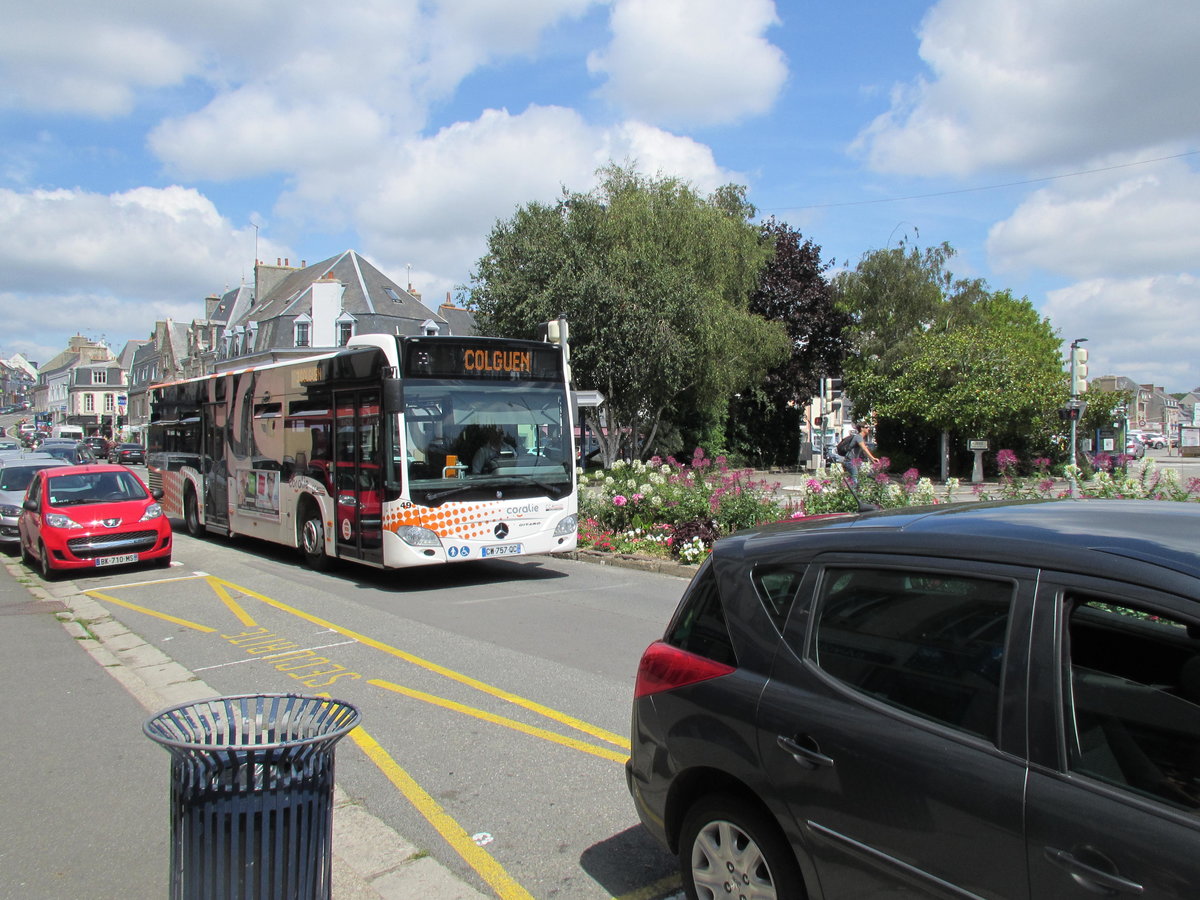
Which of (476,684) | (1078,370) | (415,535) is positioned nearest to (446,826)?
(476,684)

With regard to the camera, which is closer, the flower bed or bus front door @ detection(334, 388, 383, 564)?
the flower bed

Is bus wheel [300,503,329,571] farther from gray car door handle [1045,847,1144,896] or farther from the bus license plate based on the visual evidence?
gray car door handle [1045,847,1144,896]

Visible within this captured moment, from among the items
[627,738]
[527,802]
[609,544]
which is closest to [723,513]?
[609,544]

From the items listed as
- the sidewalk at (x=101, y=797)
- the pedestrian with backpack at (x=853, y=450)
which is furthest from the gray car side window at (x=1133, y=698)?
the pedestrian with backpack at (x=853, y=450)

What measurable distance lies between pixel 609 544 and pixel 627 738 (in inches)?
334

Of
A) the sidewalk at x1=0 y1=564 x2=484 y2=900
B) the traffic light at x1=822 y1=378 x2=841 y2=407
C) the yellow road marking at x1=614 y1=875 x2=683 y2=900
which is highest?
the traffic light at x1=822 y1=378 x2=841 y2=407

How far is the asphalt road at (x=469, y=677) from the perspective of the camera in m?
4.24

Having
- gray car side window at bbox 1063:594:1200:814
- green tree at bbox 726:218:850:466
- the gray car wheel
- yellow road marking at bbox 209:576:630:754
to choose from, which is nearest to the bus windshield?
yellow road marking at bbox 209:576:630:754

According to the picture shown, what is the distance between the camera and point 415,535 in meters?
10.9

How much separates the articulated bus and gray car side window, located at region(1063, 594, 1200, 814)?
8955 millimetres

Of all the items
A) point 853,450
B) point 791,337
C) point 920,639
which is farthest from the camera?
point 791,337

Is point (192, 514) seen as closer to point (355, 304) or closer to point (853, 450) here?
point (853, 450)

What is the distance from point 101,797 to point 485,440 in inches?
270

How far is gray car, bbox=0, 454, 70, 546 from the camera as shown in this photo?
57.3 feet
